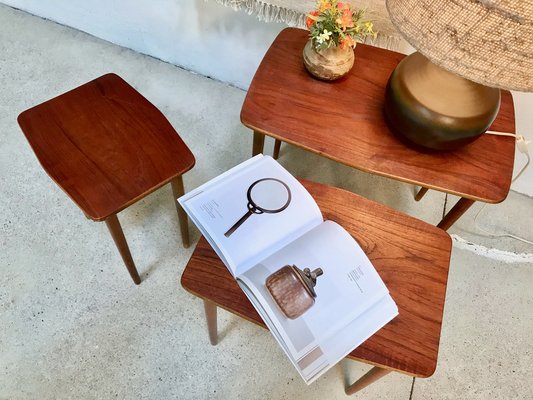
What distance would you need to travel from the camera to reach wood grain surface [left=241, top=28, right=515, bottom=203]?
927 millimetres

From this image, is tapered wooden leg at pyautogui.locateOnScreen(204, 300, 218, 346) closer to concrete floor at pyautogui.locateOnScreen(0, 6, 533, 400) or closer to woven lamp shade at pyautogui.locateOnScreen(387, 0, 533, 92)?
concrete floor at pyautogui.locateOnScreen(0, 6, 533, 400)

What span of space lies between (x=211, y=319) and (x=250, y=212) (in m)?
0.34

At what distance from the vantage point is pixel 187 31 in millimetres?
1581

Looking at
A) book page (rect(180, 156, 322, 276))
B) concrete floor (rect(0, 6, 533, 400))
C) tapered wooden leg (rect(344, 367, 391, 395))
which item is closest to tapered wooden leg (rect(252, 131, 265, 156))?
book page (rect(180, 156, 322, 276))

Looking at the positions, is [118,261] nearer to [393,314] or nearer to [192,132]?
[192,132]

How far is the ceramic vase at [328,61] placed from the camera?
3.17ft

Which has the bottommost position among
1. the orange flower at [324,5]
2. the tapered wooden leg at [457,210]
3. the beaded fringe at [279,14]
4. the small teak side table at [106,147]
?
the tapered wooden leg at [457,210]

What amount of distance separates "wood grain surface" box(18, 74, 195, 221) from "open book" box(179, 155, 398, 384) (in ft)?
0.62

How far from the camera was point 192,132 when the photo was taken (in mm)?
1602

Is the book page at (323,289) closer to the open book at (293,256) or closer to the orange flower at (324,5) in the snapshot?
the open book at (293,256)

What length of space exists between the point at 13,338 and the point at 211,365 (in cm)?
56

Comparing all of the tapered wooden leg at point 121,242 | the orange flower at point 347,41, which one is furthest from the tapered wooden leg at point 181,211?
the orange flower at point 347,41

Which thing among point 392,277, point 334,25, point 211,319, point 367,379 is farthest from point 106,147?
point 367,379

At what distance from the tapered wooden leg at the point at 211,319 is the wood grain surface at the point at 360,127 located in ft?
1.35
